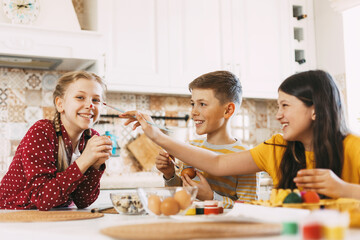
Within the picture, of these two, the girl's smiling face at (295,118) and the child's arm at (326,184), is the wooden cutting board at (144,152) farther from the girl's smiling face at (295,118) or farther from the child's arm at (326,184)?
the child's arm at (326,184)

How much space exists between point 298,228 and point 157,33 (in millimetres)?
2685

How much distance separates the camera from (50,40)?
289cm

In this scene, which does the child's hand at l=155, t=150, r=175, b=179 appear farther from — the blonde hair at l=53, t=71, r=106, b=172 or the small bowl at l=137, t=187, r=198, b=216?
the small bowl at l=137, t=187, r=198, b=216

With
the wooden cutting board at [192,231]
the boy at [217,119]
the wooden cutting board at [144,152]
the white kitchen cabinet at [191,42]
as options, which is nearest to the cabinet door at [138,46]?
the white kitchen cabinet at [191,42]

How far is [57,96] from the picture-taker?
1850 mm

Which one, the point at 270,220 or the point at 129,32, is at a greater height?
the point at 129,32

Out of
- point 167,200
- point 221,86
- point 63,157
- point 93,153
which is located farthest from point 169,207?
point 221,86

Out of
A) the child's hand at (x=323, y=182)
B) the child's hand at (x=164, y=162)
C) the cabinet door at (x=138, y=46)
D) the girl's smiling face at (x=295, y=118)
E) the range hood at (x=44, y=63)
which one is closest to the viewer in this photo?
the child's hand at (x=323, y=182)

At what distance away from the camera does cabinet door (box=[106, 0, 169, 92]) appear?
3.09m

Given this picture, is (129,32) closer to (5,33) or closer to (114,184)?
(5,33)

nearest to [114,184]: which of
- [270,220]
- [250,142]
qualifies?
[250,142]

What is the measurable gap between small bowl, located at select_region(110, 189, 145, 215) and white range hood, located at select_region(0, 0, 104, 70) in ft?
6.11

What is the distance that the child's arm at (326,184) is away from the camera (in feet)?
3.73

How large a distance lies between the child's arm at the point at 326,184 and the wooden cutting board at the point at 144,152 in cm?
227
